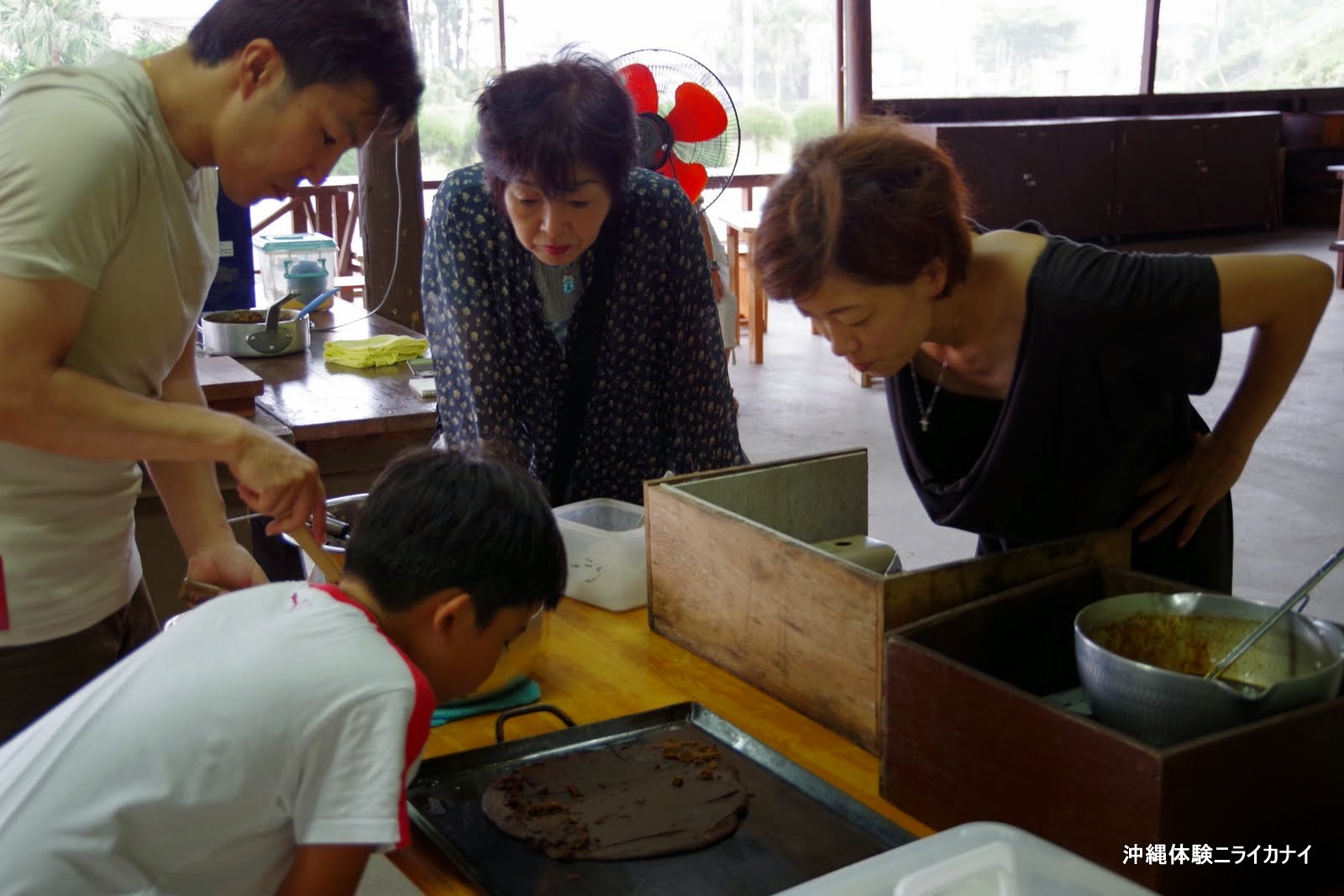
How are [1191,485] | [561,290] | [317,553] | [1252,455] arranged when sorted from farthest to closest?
[1252,455], [561,290], [1191,485], [317,553]

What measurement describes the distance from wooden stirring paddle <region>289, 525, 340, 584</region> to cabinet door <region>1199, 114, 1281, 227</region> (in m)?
10.3

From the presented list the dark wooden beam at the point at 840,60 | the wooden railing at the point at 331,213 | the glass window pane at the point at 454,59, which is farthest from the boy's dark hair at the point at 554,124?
the dark wooden beam at the point at 840,60

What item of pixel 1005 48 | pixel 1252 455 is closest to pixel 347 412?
pixel 1252 455

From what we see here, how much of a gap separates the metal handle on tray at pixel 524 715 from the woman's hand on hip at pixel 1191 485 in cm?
68

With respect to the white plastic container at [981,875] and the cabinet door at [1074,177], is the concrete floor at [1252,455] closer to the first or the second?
the white plastic container at [981,875]

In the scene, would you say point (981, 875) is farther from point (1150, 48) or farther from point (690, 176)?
point (1150, 48)

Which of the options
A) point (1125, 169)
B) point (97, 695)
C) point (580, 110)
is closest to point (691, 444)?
point (580, 110)

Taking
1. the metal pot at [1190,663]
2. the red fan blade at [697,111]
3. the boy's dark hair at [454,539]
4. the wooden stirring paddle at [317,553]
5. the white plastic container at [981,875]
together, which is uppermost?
the red fan blade at [697,111]

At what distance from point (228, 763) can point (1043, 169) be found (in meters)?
9.47

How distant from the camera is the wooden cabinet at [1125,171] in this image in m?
9.41

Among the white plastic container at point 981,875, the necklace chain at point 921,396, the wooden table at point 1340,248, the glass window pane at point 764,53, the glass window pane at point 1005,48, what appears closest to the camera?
the white plastic container at point 981,875

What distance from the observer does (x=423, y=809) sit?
3.70 feet

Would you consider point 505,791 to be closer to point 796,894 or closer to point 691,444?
point 796,894

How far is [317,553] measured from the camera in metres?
1.25
